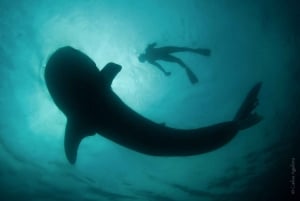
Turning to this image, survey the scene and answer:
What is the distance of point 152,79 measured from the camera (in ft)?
39.7

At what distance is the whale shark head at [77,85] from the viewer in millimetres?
4523

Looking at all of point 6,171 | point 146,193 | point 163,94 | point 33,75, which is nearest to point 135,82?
point 163,94

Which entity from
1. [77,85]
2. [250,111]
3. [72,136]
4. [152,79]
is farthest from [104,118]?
[152,79]

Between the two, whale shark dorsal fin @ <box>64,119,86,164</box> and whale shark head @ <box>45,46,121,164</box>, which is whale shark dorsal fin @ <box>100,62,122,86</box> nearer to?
whale shark head @ <box>45,46,121,164</box>

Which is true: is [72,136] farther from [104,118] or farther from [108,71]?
[108,71]

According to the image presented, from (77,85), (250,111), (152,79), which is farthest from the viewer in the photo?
(152,79)

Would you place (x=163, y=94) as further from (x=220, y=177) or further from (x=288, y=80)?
(x=220, y=177)

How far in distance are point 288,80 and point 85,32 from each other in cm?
1071

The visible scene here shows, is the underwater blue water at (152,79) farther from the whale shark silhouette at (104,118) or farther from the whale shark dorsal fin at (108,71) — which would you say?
the whale shark dorsal fin at (108,71)

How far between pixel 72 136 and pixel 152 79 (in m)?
6.86

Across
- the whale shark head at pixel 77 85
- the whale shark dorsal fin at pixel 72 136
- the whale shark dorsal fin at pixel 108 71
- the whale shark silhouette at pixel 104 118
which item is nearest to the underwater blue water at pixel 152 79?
the whale shark silhouette at pixel 104 118

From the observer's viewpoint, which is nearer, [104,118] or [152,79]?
[104,118]

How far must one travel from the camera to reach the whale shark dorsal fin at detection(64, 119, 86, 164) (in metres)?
5.46

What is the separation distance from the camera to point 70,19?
10.5m
